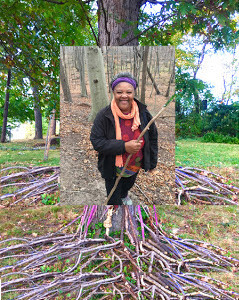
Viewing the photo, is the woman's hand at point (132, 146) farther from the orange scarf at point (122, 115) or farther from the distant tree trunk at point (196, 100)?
the distant tree trunk at point (196, 100)

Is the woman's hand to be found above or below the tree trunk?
below

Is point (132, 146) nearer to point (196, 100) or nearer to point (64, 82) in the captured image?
point (64, 82)

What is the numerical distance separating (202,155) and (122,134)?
106 inches

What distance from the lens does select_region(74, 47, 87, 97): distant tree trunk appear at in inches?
71.5

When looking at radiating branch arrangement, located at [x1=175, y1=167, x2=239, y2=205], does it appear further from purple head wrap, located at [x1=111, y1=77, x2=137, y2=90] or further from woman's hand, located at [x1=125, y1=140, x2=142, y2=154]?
purple head wrap, located at [x1=111, y1=77, x2=137, y2=90]

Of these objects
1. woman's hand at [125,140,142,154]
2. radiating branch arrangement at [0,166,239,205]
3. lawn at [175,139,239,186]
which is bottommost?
radiating branch arrangement at [0,166,239,205]

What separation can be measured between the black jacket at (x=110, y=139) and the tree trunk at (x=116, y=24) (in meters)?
0.84

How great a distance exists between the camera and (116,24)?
2.34 metres

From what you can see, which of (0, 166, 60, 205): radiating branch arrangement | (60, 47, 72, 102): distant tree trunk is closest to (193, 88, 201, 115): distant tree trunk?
(60, 47, 72, 102): distant tree trunk

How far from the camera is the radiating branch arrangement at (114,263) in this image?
8.58 ft

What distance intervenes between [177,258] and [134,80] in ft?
7.29

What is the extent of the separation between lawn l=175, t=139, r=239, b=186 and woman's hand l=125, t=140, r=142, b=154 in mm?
1791

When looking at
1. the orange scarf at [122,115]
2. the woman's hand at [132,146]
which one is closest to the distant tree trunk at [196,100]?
the orange scarf at [122,115]

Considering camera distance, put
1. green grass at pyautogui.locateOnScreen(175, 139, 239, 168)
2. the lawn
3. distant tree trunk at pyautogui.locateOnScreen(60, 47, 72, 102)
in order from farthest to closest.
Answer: green grass at pyautogui.locateOnScreen(175, 139, 239, 168) → the lawn → distant tree trunk at pyautogui.locateOnScreen(60, 47, 72, 102)
